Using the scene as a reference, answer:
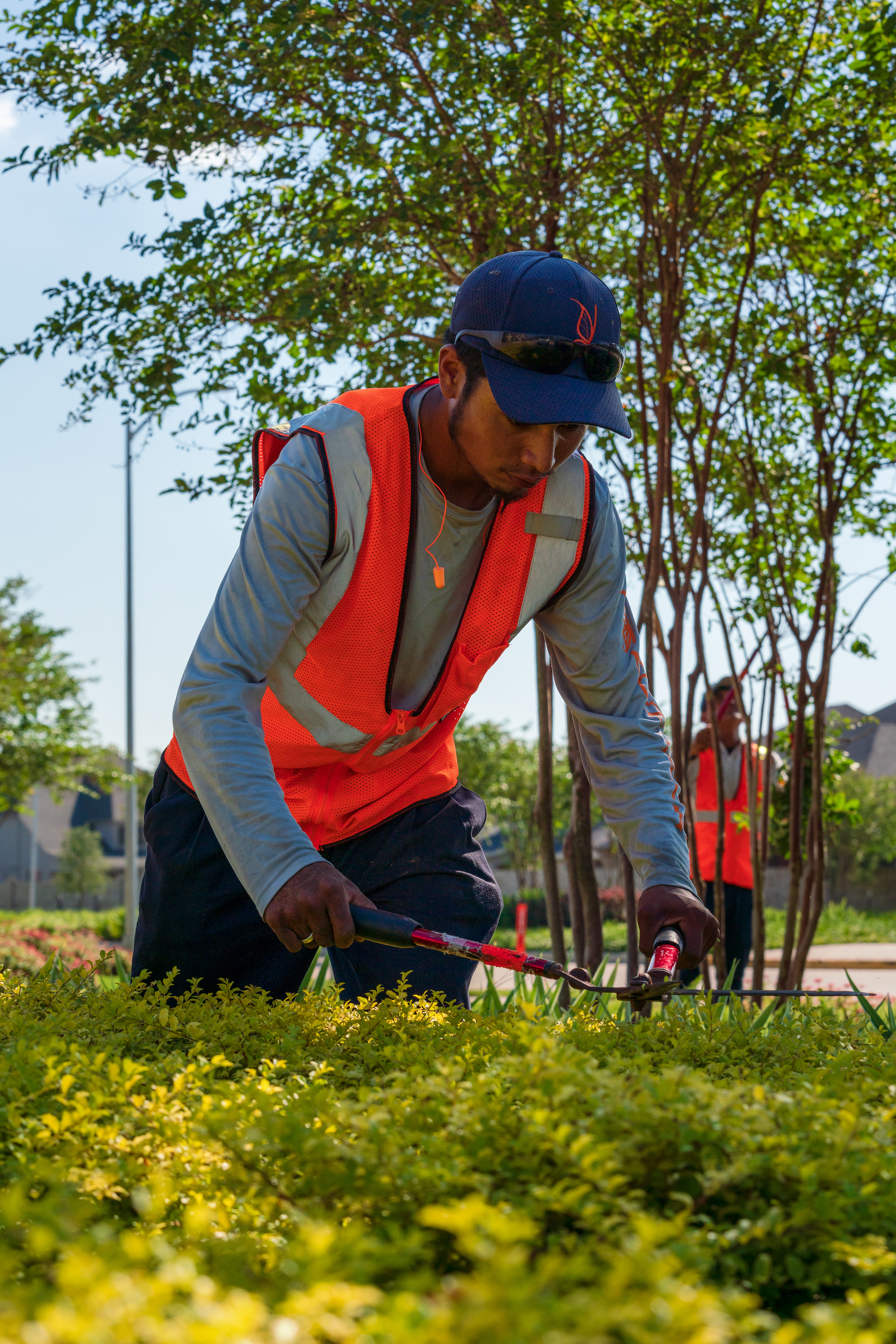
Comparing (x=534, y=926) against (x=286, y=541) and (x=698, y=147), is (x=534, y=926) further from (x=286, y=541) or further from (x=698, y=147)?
(x=286, y=541)

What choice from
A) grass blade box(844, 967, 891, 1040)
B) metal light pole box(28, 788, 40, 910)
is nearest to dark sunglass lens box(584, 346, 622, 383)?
grass blade box(844, 967, 891, 1040)

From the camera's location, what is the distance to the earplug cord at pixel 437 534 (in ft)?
9.09

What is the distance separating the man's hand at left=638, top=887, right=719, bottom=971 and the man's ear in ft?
3.73

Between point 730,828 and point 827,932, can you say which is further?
point 827,932

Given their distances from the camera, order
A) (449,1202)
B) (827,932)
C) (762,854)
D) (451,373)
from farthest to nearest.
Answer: (827,932) → (762,854) → (451,373) → (449,1202)

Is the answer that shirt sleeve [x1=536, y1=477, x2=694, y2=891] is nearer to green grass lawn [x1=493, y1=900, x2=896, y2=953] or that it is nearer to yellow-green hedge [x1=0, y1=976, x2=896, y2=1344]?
yellow-green hedge [x1=0, y1=976, x2=896, y2=1344]

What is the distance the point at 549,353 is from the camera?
2457mm

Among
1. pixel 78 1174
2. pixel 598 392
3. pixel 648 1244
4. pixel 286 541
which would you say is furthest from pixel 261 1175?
pixel 598 392

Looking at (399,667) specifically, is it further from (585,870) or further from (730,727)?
(730,727)

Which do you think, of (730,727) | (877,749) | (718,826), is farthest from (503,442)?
(877,749)

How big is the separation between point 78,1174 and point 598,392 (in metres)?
1.73

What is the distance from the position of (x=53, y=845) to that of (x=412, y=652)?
221 ft

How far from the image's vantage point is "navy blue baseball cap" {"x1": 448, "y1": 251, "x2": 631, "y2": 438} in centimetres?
242

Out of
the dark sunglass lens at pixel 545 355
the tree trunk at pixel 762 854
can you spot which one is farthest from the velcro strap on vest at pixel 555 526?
the tree trunk at pixel 762 854
